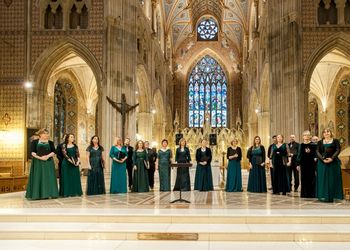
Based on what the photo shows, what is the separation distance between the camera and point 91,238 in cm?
761

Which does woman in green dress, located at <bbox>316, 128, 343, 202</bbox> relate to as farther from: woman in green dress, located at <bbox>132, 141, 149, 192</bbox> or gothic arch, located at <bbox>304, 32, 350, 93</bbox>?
gothic arch, located at <bbox>304, 32, 350, 93</bbox>

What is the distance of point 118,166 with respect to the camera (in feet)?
43.2

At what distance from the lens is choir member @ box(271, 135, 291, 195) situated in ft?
42.9

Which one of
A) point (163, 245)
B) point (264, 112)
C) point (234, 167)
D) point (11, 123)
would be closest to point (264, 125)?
point (264, 112)

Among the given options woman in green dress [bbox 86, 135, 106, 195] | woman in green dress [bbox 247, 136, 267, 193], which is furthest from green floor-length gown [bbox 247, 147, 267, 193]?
woman in green dress [bbox 86, 135, 106, 195]

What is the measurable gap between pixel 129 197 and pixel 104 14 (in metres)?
10.7

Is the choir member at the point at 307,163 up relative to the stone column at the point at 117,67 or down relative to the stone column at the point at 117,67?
down

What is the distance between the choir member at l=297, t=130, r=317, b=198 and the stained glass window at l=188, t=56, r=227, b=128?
108 ft

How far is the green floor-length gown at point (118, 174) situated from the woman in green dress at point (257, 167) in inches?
142

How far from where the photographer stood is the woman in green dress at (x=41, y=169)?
450 inches

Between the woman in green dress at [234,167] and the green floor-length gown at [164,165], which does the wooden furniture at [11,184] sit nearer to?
the green floor-length gown at [164,165]

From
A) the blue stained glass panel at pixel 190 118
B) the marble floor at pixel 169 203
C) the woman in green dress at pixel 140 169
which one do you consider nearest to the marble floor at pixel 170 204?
the marble floor at pixel 169 203

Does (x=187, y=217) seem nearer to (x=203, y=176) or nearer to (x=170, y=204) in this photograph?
(x=170, y=204)

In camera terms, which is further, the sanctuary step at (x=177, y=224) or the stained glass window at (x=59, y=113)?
the stained glass window at (x=59, y=113)
